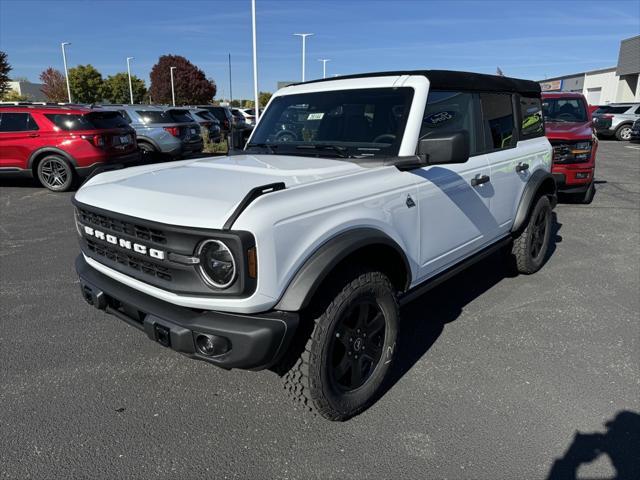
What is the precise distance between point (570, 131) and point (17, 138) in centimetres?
1046

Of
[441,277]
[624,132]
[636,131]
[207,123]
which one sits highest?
[207,123]

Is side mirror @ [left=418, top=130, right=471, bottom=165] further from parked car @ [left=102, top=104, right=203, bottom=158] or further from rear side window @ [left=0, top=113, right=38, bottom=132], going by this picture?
parked car @ [left=102, top=104, right=203, bottom=158]

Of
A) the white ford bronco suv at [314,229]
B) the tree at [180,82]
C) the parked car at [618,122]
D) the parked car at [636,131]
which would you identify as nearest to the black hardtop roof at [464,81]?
the white ford bronco suv at [314,229]

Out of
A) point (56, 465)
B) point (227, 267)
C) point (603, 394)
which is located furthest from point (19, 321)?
point (603, 394)

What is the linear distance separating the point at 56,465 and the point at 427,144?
2590 millimetres

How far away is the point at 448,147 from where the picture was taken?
2.70 metres

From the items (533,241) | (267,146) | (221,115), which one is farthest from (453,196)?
(221,115)

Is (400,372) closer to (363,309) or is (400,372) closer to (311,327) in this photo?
(363,309)

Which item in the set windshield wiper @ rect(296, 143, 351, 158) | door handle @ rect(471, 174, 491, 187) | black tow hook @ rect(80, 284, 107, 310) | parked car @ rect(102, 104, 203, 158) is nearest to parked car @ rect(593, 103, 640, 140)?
parked car @ rect(102, 104, 203, 158)

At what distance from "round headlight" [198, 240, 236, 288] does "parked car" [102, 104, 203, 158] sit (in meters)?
11.3

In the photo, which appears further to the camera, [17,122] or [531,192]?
[17,122]

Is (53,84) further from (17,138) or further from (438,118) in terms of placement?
(438,118)

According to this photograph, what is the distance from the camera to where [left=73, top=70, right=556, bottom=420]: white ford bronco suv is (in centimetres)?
217

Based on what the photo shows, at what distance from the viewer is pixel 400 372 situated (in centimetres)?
319
